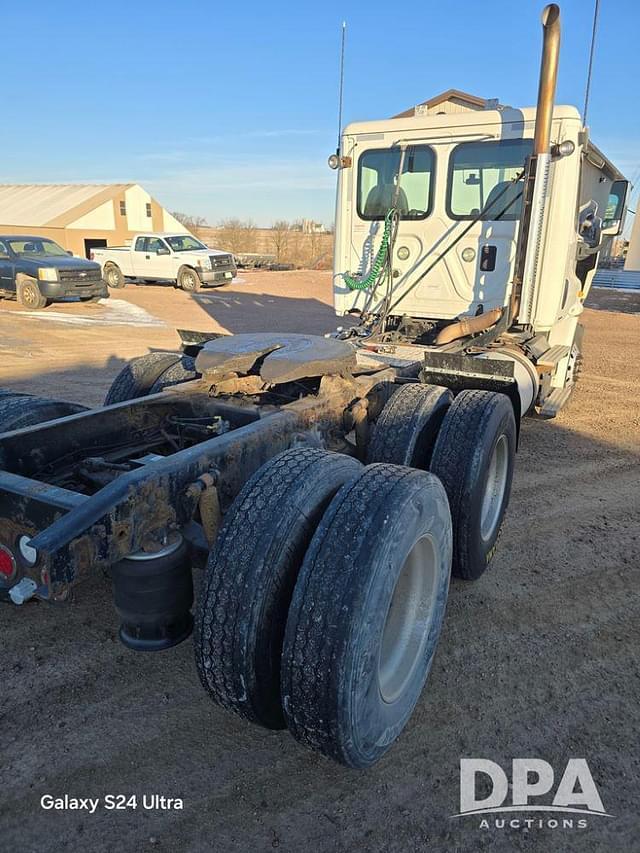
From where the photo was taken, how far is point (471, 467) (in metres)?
3.74

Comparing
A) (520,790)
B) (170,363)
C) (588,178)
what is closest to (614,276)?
(588,178)

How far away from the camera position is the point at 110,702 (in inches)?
116

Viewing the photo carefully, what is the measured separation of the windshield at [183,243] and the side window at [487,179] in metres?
17.6

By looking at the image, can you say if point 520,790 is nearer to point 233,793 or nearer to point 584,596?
point 233,793

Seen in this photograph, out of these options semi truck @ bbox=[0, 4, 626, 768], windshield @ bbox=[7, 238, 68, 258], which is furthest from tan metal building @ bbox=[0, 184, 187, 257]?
semi truck @ bbox=[0, 4, 626, 768]

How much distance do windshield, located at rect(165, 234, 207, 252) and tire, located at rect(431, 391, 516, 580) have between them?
2002cm

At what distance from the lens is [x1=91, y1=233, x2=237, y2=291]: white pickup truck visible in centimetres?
2188

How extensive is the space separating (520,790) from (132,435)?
2.81 meters

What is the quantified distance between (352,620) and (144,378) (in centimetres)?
348

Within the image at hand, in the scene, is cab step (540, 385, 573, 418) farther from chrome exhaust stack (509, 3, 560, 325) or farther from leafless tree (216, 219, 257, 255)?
leafless tree (216, 219, 257, 255)

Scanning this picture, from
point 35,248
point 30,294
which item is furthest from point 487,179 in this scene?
point 35,248

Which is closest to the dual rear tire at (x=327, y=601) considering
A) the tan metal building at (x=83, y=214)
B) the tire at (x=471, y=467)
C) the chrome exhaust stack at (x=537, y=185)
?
the tire at (x=471, y=467)

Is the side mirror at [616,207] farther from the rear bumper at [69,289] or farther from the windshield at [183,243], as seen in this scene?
the windshield at [183,243]

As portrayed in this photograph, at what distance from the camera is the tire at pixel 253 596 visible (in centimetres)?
234
